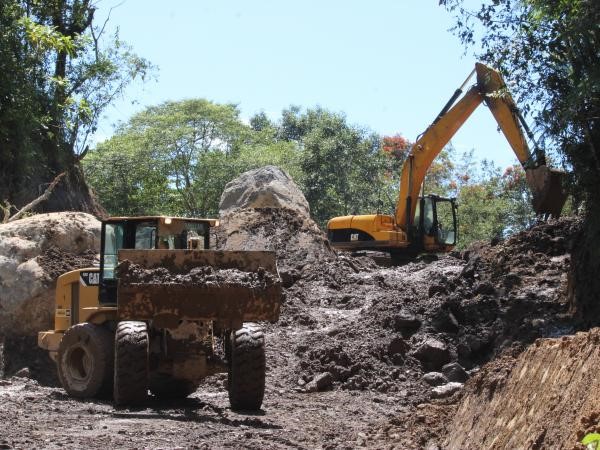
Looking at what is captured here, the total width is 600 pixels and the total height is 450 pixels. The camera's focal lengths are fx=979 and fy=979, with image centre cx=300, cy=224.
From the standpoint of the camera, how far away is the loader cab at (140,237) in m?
13.2

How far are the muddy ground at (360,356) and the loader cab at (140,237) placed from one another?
68.6 inches

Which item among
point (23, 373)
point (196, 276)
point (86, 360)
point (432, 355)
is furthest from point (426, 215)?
point (196, 276)

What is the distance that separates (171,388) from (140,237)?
7.02 ft

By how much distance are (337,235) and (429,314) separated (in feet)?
35.2

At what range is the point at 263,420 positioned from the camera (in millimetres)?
11523

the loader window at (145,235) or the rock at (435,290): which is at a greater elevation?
the loader window at (145,235)

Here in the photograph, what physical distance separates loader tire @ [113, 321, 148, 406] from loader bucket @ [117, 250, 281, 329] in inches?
7.2

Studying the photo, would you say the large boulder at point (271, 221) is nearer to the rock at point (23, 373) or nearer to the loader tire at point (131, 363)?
the rock at point (23, 373)

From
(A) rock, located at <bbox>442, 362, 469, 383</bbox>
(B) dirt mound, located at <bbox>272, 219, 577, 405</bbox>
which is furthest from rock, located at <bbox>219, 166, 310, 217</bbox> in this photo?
(A) rock, located at <bbox>442, 362, 469, 383</bbox>

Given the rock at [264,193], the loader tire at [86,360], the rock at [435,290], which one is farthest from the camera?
the rock at [264,193]

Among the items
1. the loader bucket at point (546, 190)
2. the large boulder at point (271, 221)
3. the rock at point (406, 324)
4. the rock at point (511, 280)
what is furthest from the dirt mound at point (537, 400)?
the large boulder at point (271, 221)

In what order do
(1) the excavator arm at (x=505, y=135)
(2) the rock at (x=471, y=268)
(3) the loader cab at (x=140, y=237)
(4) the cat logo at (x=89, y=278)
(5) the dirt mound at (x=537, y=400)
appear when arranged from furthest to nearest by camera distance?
1. (1) the excavator arm at (x=505, y=135)
2. (2) the rock at (x=471, y=268)
3. (4) the cat logo at (x=89, y=278)
4. (3) the loader cab at (x=140, y=237)
5. (5) the dirt mound at (x=537, y=400)

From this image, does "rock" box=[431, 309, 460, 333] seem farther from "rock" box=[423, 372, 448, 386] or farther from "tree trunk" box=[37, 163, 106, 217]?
"tree trunk" box=[37, 163, 106, 217]

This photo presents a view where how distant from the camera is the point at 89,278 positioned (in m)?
14.4
